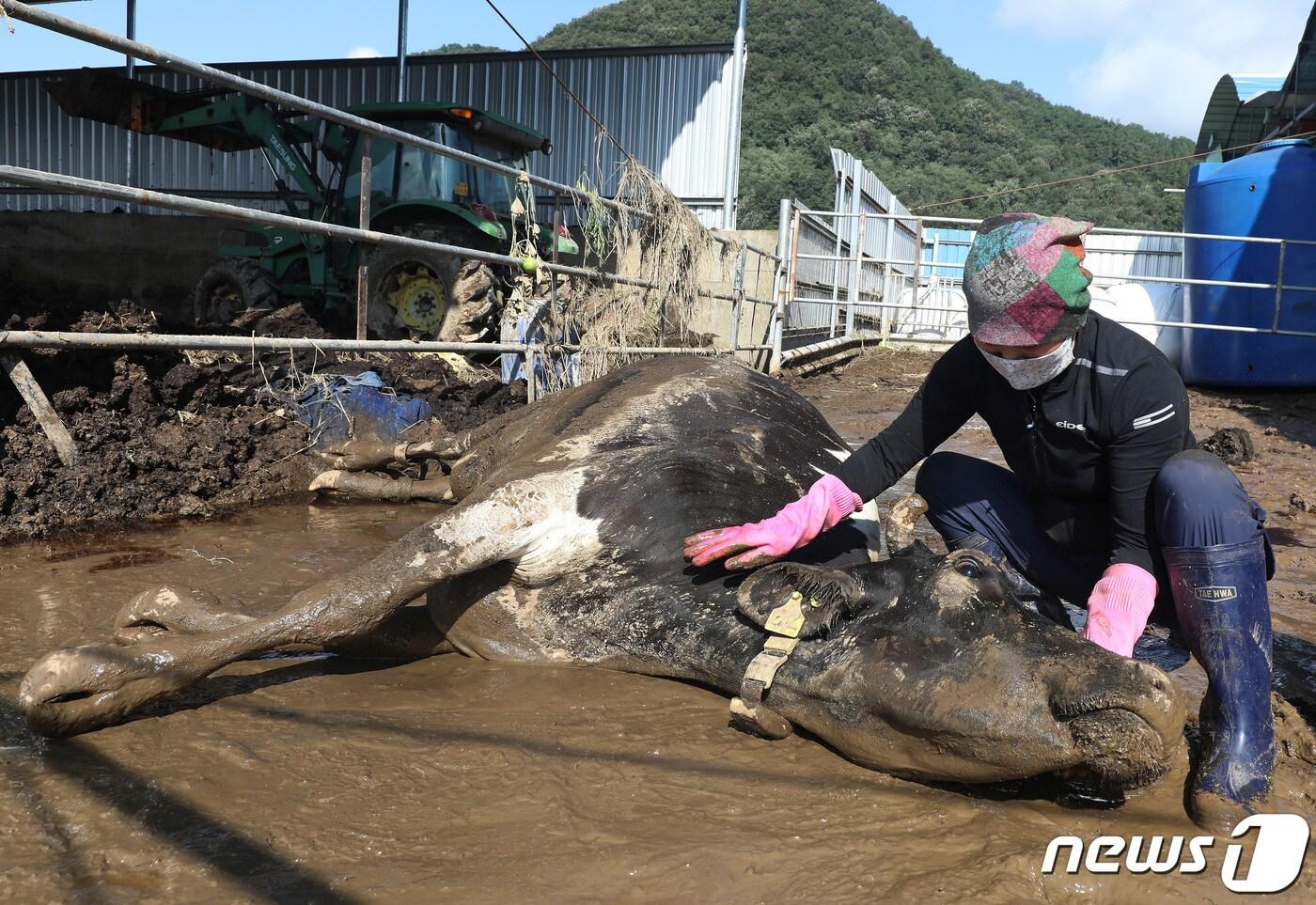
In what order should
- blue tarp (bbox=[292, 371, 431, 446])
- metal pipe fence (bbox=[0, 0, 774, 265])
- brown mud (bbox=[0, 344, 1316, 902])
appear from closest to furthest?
brown mud (bbox=[0, 344, 1316, 902]) → metal pipe fence (bbox=[0, 0, 774, 265]) → blue tarp (bbox=[292, 371, 431, 446])

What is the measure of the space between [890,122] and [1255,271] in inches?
1953

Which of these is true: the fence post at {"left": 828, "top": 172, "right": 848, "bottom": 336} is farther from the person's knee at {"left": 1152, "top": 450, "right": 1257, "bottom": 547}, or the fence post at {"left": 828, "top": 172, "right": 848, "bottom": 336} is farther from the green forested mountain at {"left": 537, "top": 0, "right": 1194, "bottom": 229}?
the green forested mountain at {"left": 537, "top": 0, "right": 1194, "bottom": 229}

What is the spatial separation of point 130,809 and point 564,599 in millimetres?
1187

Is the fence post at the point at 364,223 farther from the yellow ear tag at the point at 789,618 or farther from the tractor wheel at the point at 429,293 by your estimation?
the yellow ear tag at the point at 789,618

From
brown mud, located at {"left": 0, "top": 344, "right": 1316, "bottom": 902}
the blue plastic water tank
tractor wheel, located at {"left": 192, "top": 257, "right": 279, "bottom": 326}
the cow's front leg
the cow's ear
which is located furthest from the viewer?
the blue plastic water tank

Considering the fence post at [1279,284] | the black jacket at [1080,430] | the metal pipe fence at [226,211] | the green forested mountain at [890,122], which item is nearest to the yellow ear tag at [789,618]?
the black jacket at [1080,430]

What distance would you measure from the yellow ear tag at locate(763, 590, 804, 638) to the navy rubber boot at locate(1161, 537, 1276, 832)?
81 cm

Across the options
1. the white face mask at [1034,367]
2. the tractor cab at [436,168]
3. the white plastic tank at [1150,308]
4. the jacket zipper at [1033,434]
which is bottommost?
the jacket zipper at [1033,434]

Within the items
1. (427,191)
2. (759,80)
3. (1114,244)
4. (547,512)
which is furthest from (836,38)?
(547,512)

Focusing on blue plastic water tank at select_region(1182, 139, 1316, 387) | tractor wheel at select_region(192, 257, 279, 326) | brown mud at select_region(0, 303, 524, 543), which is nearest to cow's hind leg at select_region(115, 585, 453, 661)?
brown mud at select_region(0, 303, 524, 543)

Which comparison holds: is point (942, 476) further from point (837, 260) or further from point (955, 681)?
point (837, 260)

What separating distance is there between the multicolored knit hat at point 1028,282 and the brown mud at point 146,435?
3274mm

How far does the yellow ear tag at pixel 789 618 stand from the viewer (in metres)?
2.32

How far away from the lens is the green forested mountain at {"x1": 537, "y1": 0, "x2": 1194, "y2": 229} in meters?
48.9
